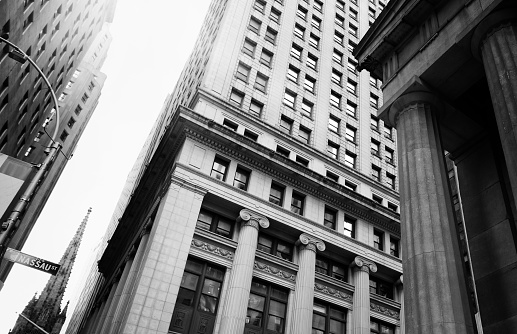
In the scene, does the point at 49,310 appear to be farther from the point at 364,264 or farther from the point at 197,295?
the point at 364,264

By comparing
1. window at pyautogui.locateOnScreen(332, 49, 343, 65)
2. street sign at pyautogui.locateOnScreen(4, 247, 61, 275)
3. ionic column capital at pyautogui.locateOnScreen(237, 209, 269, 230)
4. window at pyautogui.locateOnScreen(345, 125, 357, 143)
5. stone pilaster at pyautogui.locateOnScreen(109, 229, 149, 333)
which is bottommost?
street sign at pyautogui.locateOnScreen(4, 247, 61, 275)

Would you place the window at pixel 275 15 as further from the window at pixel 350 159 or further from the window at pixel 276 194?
the window at pixel 276 194

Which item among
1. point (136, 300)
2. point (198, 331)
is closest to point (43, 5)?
point (136, 300)

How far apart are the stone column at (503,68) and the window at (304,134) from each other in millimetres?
24393

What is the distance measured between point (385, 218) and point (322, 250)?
8007 millimetres

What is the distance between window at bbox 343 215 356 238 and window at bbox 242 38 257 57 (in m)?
18.2

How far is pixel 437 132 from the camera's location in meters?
12.6

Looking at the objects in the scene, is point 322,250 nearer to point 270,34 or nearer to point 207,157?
point 207,157

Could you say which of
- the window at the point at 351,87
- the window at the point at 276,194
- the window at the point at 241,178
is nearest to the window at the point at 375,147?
the window at the point at 351,87

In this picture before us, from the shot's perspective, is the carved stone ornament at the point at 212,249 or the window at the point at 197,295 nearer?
the window at the point at 197,295

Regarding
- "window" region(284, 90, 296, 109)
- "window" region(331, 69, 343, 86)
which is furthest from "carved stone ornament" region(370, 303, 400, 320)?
"window" region(331, 69, 343, 86)

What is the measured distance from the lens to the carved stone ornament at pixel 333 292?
93.9 feet

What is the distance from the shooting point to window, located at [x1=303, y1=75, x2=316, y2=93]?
3991cm

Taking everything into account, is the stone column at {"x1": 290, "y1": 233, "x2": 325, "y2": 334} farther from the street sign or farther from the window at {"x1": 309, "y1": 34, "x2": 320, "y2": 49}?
the window at {"x1": 309, "y1": 34, "x2": 320, "y2": 49}
